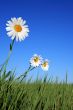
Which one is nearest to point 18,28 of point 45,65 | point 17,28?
point 17,28

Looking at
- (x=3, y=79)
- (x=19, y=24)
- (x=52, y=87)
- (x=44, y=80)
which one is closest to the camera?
(x=3, y=79)

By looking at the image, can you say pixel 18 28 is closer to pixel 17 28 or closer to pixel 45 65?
pixel 17 28

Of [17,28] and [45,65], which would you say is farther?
[45,65]

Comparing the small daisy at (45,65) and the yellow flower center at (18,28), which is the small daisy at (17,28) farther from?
the small daisy at (45,65)

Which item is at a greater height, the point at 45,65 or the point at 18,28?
the point at 45,65

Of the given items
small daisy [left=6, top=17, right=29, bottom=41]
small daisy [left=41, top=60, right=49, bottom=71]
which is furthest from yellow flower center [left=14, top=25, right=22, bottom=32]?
small daisy [left=41, top=60, right=49, bottom=71]

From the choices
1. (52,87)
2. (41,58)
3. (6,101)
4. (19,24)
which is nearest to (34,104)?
(6,101)

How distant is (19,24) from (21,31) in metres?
0.11

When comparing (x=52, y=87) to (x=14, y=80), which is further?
(x=52, y=87)

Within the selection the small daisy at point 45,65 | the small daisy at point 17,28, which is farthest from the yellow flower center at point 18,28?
the small daisy at point 45,65

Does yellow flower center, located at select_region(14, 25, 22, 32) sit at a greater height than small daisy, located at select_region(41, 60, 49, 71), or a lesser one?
lesser

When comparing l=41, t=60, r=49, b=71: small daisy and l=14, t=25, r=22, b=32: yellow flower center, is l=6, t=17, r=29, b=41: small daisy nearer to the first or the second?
l=14, t=25, r=22, b=32: yellow flower center

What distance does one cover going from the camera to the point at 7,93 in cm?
257

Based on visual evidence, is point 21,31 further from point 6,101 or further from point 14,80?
point 6,101
